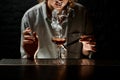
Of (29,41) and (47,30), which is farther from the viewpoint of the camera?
(47,30)

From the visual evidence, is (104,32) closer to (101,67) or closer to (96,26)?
(96,26)

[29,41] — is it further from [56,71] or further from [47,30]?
[47,30]

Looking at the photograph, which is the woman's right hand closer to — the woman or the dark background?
the woman

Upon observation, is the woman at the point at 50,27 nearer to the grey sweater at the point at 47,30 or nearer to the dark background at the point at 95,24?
the grey sweater at the point at 47,30

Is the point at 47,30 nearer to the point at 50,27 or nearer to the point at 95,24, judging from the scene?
the point at 50,27

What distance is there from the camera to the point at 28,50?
6.93ft

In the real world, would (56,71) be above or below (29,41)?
below

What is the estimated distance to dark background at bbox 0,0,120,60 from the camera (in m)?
3.69

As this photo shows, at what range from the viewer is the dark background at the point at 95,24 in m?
3.69

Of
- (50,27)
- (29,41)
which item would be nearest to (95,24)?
(50,27)

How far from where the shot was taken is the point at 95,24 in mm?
3762

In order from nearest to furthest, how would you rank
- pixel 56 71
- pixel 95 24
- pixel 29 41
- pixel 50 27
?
pixel 56 71 < pixel 29 41 < pixel 50 27 < pixel 95 24

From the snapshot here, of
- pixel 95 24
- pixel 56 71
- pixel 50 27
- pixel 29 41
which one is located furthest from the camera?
pixel 95 24

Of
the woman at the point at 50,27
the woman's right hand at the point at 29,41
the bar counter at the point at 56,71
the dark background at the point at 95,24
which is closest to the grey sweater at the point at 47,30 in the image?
the woman at the point at 50,27
